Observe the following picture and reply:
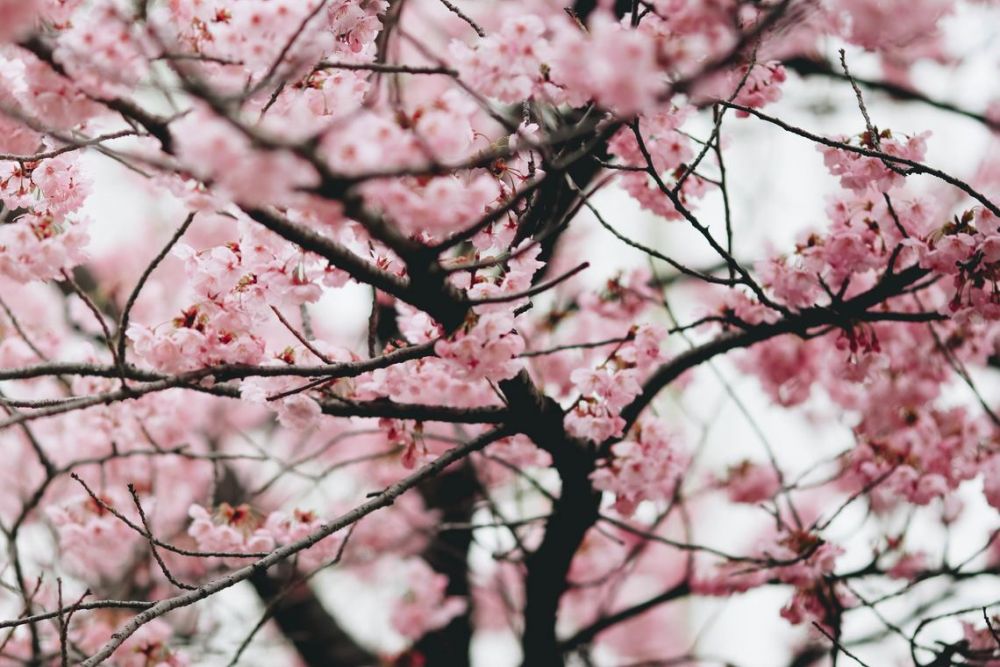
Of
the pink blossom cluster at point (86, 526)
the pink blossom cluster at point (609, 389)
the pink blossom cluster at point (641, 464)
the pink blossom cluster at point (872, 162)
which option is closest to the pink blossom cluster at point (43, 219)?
the pink blossom cluster at point (86, 526)

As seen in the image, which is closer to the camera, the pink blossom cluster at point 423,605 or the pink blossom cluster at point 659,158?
the pink blossom cluster at point 659,158

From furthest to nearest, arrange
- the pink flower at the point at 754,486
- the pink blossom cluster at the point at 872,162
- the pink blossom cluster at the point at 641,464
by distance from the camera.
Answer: the pink flower at the point at 754,486 < the pink blossom cluster at the point at 641,464 < the pink blossom cluster at the point at 872,162

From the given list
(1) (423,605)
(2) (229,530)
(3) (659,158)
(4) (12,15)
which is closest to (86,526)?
(2) (229,530)

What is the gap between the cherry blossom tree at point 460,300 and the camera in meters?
1.35

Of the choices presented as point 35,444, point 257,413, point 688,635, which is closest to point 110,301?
point 35,444

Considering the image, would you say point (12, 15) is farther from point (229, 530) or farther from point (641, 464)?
point (641, 464)

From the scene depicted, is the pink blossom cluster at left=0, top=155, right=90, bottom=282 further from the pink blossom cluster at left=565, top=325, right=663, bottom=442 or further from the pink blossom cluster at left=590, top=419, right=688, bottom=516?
the pink blossom cluster at left=590, top=419, right=688, bottom=516

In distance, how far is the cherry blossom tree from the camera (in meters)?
1.35

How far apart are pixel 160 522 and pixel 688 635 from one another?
20.1ft

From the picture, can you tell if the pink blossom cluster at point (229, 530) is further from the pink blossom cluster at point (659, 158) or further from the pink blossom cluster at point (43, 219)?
the pink blossom cluster at point (659, 158)

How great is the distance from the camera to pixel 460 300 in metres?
1.63

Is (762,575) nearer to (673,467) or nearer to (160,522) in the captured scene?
(673,467)

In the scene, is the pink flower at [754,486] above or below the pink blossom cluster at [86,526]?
above

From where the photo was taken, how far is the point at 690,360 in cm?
243
